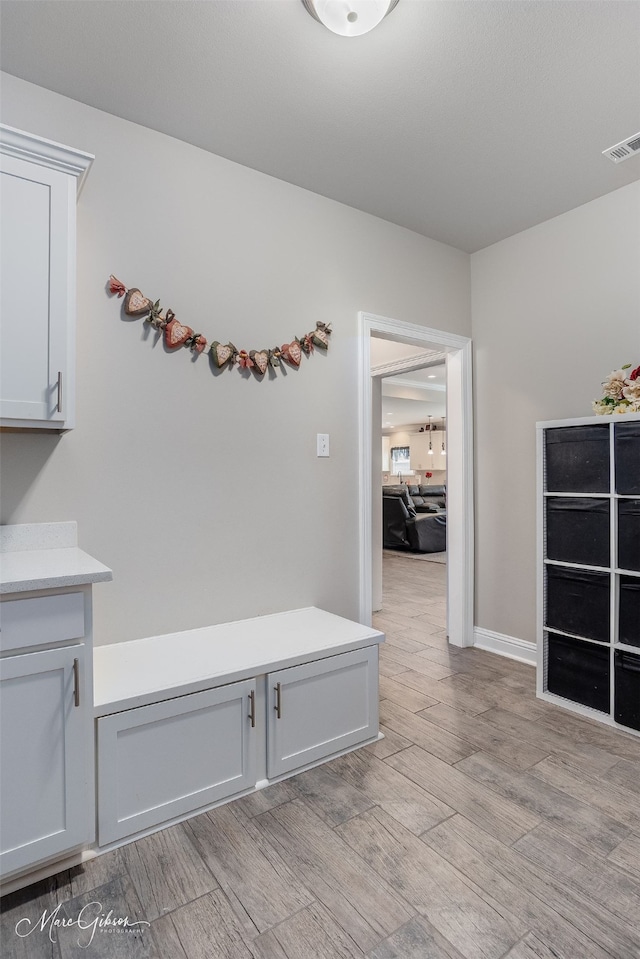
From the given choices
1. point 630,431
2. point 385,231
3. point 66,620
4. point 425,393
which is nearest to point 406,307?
point 385,231

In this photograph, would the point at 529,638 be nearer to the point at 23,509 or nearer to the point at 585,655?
the point at 585,655

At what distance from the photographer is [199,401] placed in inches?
90.9

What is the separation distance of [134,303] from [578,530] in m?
2.23

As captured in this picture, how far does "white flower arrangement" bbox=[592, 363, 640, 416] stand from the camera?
92.4 inches

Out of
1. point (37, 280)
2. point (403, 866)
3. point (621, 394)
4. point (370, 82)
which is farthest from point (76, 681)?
point (621, 394)

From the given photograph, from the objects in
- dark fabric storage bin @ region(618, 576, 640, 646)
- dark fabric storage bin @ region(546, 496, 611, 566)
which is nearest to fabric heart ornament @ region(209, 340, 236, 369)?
dark fabric storage bin @ region(546, 496, 611, 566)

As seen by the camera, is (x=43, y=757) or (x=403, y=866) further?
(x=403, y=866)

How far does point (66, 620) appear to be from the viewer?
144 centimetres

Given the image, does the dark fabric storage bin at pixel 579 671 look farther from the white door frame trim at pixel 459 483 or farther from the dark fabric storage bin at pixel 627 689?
the white door frame trim at pixel 459 483

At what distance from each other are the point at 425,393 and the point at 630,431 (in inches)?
289

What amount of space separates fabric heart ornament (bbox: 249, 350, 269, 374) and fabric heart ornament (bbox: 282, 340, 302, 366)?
11 cm
